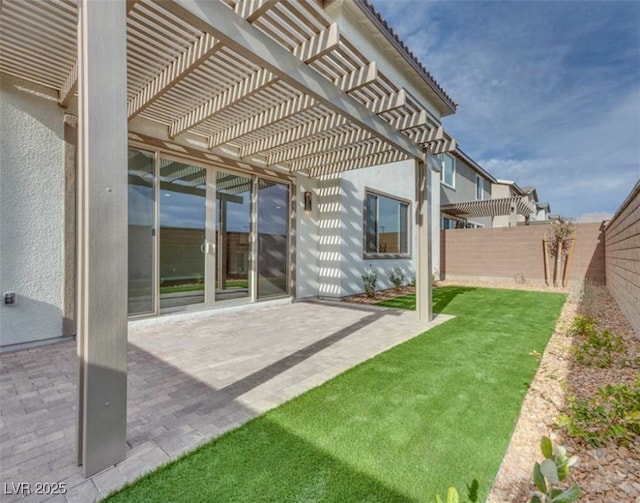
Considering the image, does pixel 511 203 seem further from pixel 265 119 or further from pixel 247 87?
pixel 247 87

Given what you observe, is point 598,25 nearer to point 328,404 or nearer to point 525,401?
point 525,401

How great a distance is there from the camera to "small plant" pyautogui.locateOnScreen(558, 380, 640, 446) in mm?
2264

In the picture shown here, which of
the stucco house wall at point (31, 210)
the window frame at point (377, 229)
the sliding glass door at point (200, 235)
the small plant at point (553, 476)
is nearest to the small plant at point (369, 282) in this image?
the window frame at point (377, 229)

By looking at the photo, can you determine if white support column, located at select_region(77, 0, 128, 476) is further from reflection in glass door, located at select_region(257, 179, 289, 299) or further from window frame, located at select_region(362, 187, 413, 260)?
window frame, located at select_region(362, 187, 413, 260)

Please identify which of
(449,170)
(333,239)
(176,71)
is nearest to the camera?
(176,71)

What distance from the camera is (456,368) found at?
3.76 metres

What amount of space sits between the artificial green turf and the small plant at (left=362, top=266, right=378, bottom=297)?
4.93 metres

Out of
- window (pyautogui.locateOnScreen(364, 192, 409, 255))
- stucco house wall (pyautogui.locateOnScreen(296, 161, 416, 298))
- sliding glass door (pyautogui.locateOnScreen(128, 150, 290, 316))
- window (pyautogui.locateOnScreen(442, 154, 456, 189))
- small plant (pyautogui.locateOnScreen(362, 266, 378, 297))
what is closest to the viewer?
sliding glass door (pyautogui.locateOnScreen(128, 150, 290, 316))

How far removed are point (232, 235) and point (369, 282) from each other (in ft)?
13.7

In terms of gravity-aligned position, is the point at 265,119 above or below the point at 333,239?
above

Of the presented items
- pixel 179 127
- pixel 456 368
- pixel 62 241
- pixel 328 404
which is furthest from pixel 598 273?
pixel 62 241

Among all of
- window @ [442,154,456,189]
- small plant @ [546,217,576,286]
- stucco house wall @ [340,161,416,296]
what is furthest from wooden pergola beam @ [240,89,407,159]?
window @ [442,154,456,189]

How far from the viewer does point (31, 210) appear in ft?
Answer: 14.3

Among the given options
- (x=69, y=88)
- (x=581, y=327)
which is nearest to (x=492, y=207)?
(x=581, y=327)
